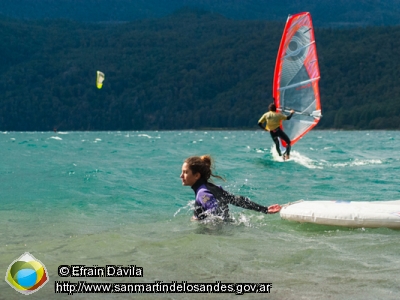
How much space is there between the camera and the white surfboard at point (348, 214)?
23.2 feet

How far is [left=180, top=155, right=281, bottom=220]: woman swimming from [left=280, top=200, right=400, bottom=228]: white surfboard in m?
0.52

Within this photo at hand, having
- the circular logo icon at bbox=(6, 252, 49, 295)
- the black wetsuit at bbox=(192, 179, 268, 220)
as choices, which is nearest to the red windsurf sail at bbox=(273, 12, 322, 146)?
the black wetsuit at bbox=(192, 179, 268, 220)

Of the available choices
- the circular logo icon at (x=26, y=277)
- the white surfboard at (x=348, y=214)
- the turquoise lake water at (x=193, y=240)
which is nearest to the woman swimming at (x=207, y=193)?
the turquoise lake water at (x=193, y=240)

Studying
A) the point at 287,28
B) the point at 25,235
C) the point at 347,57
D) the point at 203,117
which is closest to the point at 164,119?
the point at 203,117

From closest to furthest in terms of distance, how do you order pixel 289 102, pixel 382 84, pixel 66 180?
pixel 66 180 → pixel 289 102 → pixel 382 84

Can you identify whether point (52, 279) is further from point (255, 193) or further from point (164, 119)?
point (164, 119)

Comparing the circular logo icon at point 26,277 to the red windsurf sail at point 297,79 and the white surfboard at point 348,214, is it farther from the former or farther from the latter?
the red windsurf sail at point 297,79

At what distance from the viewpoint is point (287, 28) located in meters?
21.4

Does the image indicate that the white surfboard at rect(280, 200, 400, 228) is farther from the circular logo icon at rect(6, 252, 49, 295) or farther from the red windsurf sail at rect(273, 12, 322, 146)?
the red windsurf sail at rect(273, 12, 322, 146)

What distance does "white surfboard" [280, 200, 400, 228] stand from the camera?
7082 mm

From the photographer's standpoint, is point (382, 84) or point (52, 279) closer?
point (52, 279)

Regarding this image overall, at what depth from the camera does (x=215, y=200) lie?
7078mm

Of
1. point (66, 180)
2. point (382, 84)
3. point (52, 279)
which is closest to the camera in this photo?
point (52, 279)

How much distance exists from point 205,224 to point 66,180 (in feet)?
24.1
